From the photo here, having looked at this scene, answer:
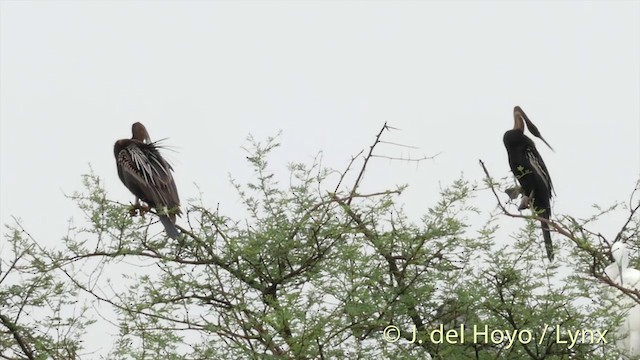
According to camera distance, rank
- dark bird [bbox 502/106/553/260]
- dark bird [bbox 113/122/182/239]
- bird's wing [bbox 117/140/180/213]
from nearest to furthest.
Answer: dark bird [bbox 113/122/182/239] → bird's wing [bbox 117/140/180/213] → dark bird [bbox 502/106/553/260]

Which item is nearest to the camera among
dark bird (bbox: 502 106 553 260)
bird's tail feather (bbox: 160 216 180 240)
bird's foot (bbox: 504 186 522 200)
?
bird's tail feather (bbox: 160 216 180 240)

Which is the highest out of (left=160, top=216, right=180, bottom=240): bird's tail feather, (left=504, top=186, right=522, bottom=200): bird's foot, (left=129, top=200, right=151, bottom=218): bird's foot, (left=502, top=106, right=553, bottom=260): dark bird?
(left=502, top=106, right=553, bottom=260): dark bird

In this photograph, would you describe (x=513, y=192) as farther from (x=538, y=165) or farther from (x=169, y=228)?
(x=169, y=228)

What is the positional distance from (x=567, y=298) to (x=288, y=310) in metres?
1.89

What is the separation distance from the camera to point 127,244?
5.90 metres

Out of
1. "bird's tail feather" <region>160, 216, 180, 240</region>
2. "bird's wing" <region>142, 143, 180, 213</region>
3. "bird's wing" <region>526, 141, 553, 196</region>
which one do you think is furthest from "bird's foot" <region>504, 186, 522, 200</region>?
"bird's tail feather" <region>160, 216, 180, 240</region>

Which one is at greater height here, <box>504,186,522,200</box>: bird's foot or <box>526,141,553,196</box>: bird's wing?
<box>526,141,553,196</box>: bird's wing

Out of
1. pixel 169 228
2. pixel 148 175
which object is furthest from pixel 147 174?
pixel 169 228

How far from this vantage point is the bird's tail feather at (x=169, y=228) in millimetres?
5887

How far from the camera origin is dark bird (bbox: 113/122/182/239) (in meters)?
6.46

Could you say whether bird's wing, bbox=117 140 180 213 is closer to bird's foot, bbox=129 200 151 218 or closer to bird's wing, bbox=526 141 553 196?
bird's foot, bbox=129 200 151 218

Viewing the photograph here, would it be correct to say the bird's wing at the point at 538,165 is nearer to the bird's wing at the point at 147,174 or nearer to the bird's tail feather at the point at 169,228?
the bird's wing at the point at 147,174

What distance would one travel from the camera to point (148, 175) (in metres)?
6.69

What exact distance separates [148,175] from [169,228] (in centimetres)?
83
